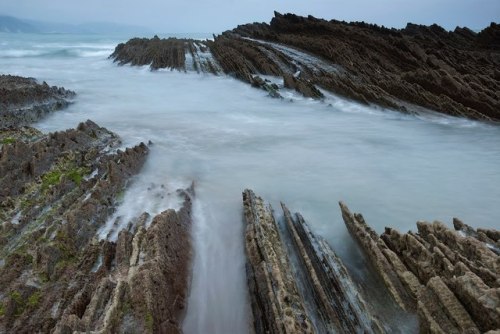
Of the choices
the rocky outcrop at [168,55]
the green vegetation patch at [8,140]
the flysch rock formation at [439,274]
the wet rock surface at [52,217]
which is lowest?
the wet rock surface at [52,217]

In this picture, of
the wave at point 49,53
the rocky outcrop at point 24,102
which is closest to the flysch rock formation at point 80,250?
the rocky outcrop at point 24,102

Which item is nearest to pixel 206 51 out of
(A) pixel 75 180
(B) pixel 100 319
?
(A) pixel 75 180

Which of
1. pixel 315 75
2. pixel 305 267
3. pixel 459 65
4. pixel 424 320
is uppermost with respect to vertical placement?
pixel 459 65

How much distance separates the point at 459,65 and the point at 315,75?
8.84 meters

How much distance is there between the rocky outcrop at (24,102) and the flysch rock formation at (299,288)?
8.93 meters

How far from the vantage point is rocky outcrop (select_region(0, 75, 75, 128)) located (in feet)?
40.5

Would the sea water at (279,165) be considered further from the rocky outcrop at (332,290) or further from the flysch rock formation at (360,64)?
the flysch rock formation at (360,64)

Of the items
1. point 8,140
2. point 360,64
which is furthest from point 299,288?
point 360,64

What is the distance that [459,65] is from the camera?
22578 mm

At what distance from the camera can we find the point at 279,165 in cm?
1099

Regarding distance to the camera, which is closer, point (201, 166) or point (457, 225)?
point (457, 225)

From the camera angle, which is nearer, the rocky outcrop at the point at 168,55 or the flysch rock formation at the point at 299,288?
the flysch rock formation at the point at 299,288

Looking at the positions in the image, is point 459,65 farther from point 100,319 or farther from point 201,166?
point 100,319

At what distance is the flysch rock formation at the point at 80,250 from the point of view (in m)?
4.44
